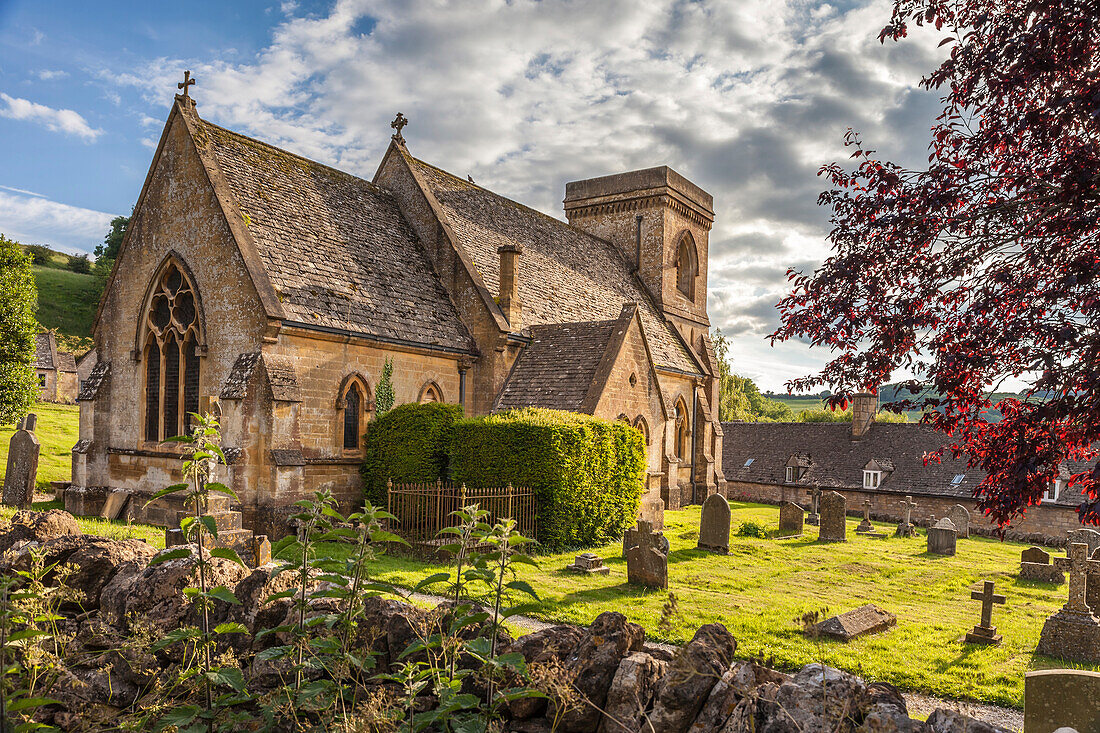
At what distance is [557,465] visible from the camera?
1683 cm

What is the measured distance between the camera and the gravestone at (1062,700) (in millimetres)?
4777

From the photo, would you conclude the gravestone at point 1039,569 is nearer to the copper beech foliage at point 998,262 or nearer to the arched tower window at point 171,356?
the copper beech foliage at point 998,262

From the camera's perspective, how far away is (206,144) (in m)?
19.7

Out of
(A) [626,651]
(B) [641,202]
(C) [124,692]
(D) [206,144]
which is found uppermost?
(B) [641,202]

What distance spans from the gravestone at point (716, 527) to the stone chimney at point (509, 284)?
29.7ft

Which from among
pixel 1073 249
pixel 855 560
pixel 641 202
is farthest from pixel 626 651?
pixel 641 202

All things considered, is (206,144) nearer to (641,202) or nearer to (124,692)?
(124,692)

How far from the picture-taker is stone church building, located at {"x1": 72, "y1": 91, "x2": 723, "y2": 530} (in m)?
17.3

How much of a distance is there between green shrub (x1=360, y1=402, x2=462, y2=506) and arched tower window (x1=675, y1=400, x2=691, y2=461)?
15.6 metres

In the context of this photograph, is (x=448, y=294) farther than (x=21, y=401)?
No

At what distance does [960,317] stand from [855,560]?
13.8m

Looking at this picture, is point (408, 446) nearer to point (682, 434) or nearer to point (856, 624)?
point (856, 624)

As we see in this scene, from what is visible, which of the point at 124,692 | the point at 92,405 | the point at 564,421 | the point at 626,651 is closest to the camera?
the point at 626,651

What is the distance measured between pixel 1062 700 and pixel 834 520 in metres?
19.0
